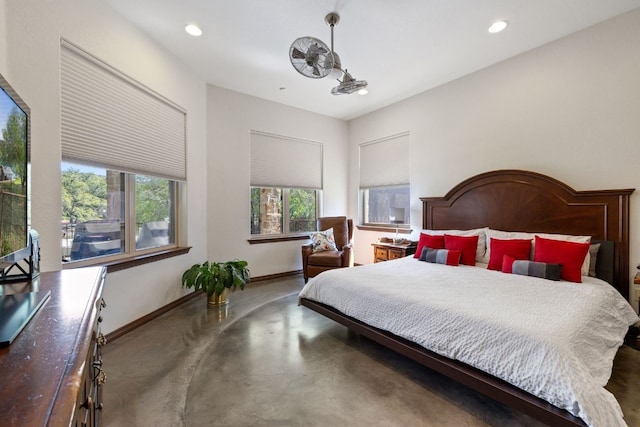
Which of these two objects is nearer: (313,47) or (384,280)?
(313,47)

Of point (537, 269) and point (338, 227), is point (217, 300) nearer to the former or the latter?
point (338, 227)

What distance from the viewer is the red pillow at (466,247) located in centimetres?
318

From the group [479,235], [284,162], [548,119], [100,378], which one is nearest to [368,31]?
[548,119]

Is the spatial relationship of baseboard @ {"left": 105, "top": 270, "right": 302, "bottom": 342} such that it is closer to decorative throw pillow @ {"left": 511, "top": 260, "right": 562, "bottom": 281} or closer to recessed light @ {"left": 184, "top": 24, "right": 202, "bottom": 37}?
recessed light @ {"left": 184, "top": 24, "right": 202, "bottom": 37}

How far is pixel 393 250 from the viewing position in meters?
4.16

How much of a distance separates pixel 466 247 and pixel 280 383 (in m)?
2.47

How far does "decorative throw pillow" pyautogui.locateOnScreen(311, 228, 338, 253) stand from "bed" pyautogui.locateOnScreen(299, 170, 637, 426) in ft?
4.70

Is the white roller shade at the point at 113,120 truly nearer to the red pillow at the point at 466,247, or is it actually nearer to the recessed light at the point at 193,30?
the recessed light at the point at 193,30

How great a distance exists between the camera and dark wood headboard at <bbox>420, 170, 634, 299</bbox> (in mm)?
2611

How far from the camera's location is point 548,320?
1620 millimetres

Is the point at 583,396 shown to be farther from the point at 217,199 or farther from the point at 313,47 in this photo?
the point at 217,199

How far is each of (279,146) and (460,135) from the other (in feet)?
9.18

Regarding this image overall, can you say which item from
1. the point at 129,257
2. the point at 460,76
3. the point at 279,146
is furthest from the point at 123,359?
the point at 460,76

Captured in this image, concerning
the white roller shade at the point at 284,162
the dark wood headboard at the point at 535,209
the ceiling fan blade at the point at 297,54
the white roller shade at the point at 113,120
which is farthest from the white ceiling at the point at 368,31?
the dark wood headboard at the point at 535,209
